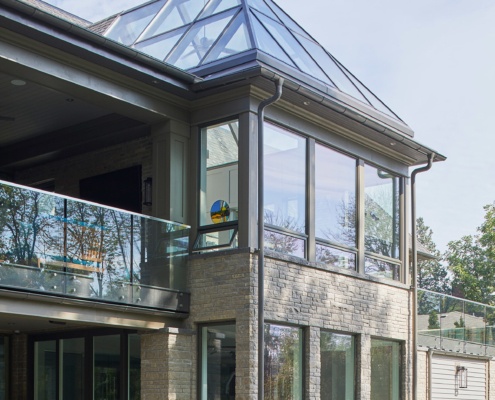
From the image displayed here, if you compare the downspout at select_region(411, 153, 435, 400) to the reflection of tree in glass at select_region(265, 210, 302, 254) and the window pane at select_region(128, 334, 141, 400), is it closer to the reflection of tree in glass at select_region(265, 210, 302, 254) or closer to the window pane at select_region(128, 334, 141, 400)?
the reflection of tree in glass at select_region(265, 210, 302, 254)

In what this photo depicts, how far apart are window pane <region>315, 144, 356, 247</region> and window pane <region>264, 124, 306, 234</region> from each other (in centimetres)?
42

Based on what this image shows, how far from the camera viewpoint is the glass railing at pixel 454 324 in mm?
19000

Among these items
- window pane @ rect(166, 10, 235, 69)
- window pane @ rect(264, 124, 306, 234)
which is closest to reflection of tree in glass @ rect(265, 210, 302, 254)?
window pane @ rect(264, 124, 306, 234)

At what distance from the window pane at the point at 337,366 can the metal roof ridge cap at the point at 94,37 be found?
4.79m

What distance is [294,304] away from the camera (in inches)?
570

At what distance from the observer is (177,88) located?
46.6 ft

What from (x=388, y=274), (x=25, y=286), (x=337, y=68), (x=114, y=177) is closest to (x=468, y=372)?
(x=388, y=274)

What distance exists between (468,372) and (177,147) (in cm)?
940

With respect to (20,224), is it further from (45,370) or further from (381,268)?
(381,268)

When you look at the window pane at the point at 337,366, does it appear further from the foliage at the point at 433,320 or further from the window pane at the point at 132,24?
the window pane at the point at 132,24

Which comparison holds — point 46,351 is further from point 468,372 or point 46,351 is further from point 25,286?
point 468,372

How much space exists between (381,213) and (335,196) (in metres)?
1.53

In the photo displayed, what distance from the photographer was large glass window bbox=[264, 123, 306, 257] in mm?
14523

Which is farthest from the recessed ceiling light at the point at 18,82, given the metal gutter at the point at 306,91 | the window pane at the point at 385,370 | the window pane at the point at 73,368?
the window pane at the point at 385,370
